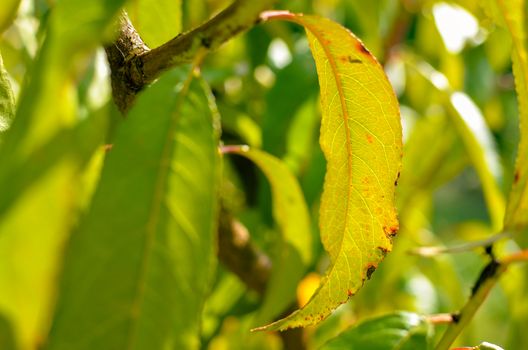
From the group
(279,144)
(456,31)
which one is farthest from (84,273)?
(456,31)

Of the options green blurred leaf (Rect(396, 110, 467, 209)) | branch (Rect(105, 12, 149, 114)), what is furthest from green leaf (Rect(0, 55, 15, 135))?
green blurred leaf (Rect(396, 110, 467, 209))

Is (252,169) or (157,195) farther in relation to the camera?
(252,169)

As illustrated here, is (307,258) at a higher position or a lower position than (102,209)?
lower

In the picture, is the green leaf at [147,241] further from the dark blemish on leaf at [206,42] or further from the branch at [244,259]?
the branch at [244,259]

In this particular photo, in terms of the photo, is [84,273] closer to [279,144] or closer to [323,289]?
[323,289]

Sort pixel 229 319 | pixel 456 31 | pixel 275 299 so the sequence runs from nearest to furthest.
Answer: pixel 275 299 → pixel 229 319 → pixel 456 31

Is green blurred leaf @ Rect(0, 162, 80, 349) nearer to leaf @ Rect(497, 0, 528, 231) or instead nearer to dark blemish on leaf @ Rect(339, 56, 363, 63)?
dark blemish on leaf @ Rect(339, 56, 363, 63)

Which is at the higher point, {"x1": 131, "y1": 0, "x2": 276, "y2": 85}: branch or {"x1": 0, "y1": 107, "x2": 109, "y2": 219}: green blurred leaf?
{"x1": 0, "y1": 107, "x2": 109, "y2": 219}: green blurred leaf
